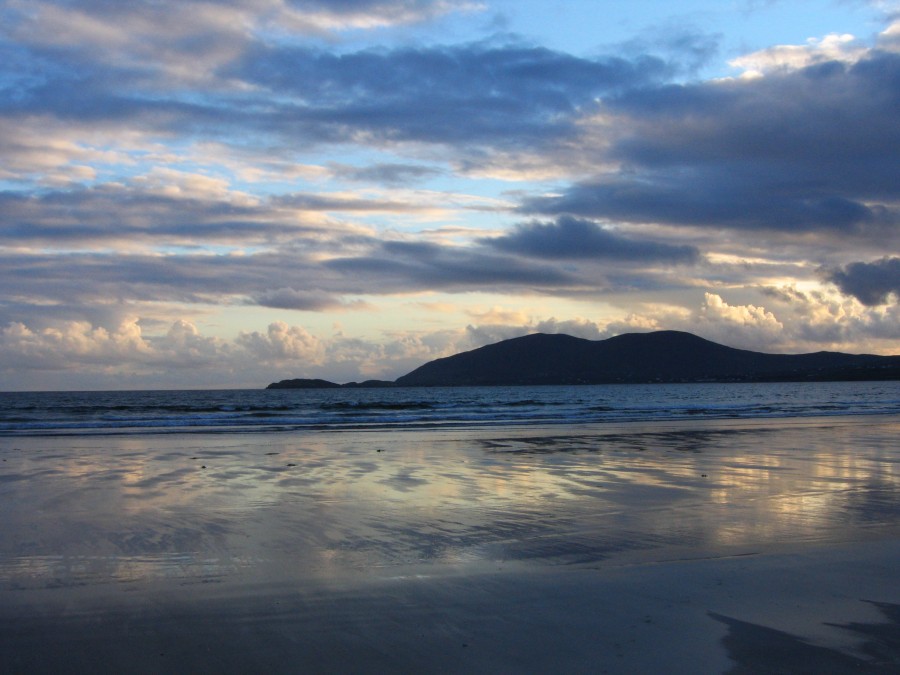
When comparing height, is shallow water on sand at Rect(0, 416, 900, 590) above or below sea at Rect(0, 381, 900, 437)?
above

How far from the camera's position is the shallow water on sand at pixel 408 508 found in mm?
7773

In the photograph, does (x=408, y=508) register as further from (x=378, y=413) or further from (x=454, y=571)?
(x=378, y=413)

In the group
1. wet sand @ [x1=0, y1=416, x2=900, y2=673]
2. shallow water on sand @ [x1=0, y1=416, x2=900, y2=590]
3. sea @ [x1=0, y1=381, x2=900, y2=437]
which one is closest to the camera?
wet sand @ [x1=0, y1=416, x2=900, y2=673]

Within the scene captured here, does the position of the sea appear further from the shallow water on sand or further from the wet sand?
the wet sand

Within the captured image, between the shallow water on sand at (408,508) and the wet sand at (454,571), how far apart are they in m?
0.06

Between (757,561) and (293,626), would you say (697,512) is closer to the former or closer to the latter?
(757,561)

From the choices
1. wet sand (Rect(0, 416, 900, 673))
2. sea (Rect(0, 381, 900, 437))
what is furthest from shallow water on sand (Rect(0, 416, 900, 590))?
sea (Rect(0, 381, 900, 437))

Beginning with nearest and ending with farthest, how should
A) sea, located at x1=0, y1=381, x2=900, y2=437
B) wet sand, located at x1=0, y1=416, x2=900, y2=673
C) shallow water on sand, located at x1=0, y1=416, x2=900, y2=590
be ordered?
wet sand, located at x1=0, y1=416, x2=900, y2=673, shallow water on sand, located at x1=0, y1=416, x2=900, y2=590, sea, located at x1=0, y1=381, x2=900, y2=437

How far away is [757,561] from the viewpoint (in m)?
7.40

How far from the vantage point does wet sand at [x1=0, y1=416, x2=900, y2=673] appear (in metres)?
5.13

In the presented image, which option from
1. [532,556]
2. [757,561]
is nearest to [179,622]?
Result: [532,556]

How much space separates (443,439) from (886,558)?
18.8 m

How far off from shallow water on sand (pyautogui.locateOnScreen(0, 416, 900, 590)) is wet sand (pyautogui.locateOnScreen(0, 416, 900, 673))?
0.06 meters

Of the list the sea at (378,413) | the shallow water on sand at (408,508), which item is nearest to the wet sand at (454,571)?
the shallow water on sand at (408,508)
